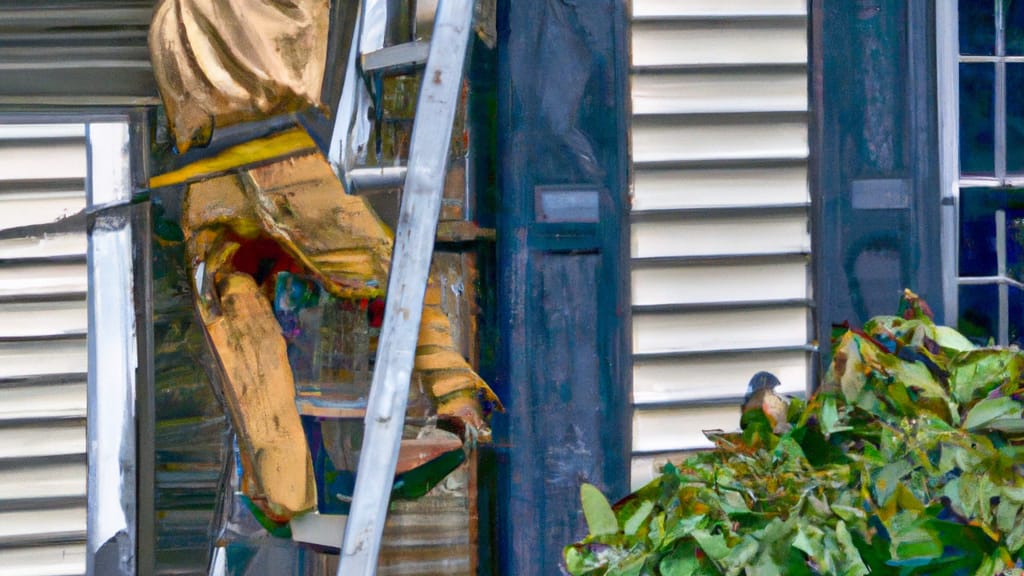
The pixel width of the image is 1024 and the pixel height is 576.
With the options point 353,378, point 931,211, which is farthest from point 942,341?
point 353,378

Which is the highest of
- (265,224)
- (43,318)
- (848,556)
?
(265,224)

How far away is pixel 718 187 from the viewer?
130 inches

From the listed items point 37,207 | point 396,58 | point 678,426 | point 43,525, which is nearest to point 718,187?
point 678,426

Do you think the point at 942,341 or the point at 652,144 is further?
the point at 652,144

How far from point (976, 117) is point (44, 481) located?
121 inches

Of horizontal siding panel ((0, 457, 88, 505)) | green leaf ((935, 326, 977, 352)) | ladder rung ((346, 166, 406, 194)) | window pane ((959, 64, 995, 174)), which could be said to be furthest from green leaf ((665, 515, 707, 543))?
horizontal siding panel ((0, 457, 88, 505))

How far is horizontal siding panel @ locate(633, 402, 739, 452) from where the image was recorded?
3.29 metres

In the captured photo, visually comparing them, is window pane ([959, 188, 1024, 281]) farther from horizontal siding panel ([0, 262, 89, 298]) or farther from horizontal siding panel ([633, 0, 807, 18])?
horizontal siding panel ([0, 262, 89, 298])

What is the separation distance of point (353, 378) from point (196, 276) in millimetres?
543

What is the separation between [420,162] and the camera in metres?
2.58

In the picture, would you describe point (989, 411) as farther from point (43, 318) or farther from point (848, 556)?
point (43, 318)

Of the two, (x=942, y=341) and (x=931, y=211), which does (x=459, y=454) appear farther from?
(x=931, y=211)

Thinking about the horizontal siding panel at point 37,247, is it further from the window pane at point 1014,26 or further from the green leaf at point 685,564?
the window pane at point 1014,26

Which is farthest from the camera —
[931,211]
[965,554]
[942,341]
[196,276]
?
[931,211]
